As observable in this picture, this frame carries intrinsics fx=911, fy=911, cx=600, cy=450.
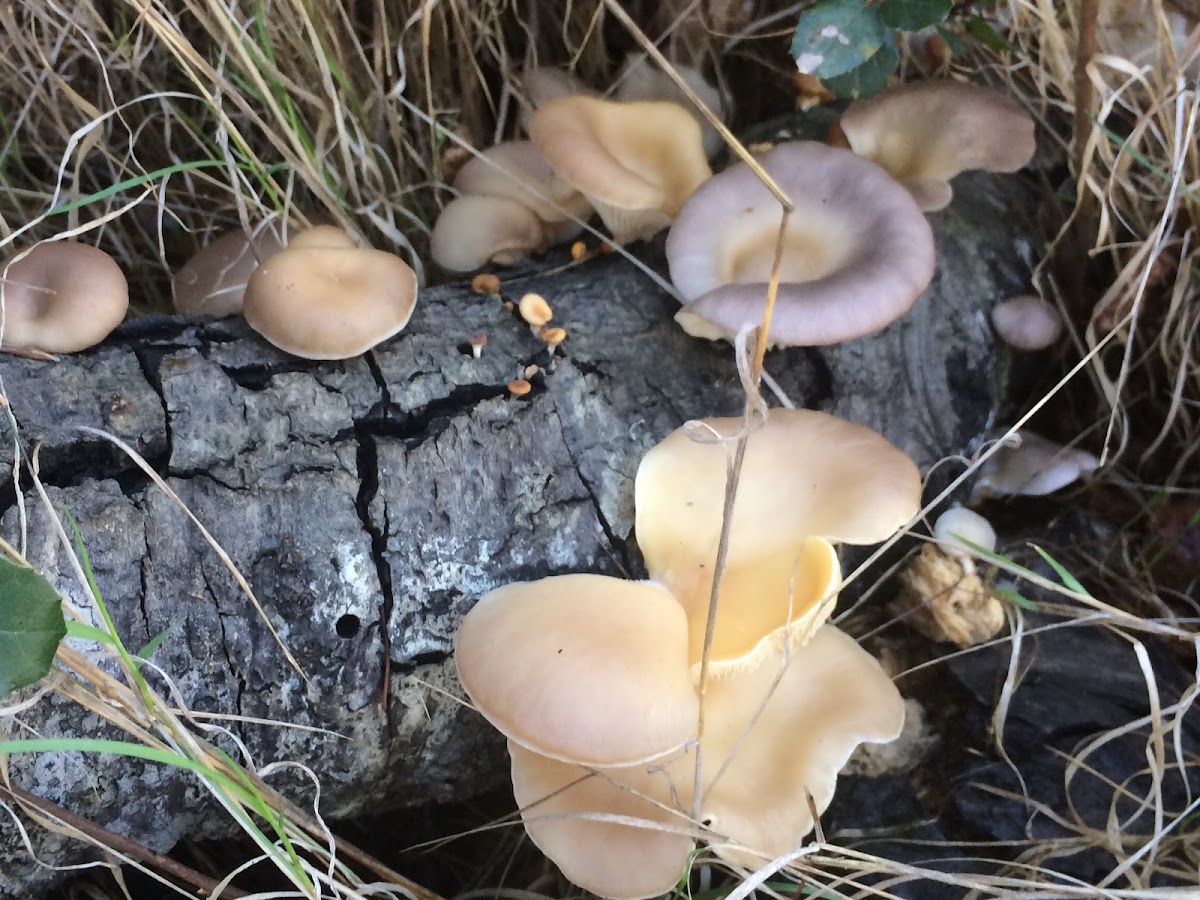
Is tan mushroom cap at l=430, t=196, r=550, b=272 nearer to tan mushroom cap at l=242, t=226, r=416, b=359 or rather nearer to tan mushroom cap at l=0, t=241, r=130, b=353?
tan mushroom cap at l=242, t=226, r=416, b=359

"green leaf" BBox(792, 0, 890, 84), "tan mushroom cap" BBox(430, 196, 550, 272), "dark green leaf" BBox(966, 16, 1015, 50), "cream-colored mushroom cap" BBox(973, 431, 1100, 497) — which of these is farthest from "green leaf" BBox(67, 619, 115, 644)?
"dark green leaf" BBox(966, 16, 1015, 50)

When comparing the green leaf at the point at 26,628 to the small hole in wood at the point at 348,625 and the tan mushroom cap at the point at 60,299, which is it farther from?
the tan mushroom cap at the point at 60,299

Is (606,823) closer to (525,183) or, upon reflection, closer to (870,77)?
(525,183)

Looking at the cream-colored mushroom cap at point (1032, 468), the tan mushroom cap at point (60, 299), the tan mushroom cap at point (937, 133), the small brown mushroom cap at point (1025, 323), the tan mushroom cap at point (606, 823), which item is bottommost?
the cream-colored mushroom cap at point (1032, 468)

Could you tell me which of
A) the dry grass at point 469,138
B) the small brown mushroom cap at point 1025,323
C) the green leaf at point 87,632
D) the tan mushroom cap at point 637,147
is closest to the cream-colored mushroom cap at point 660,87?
the dry grass at point 469,138

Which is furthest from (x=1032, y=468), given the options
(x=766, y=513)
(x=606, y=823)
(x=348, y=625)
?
(x=348, y=625)

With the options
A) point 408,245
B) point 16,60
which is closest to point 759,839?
point 408,245
